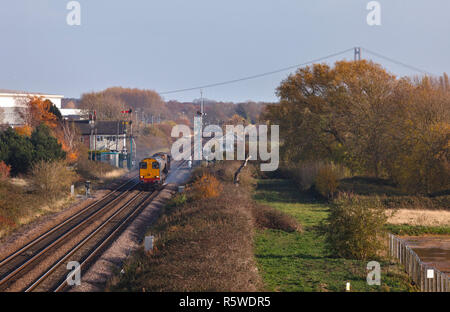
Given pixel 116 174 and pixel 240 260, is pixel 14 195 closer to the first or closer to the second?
pixel 240 260

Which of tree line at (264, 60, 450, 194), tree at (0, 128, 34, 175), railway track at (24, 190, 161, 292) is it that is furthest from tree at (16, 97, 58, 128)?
railway track at (24, 190, 161, 292)

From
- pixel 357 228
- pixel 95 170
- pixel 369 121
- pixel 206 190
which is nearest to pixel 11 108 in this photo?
pixel 95 170

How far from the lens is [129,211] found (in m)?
29.2

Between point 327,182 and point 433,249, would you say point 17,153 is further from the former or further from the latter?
point 433,249

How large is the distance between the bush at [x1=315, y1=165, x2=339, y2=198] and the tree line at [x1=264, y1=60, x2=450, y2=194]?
4.69 meters

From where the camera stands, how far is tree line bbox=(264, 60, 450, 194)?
3319 centimetres

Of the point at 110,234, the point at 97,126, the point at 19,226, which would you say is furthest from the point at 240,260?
the point at 97,126

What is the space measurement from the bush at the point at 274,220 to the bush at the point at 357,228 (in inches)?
245

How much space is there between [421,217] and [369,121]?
13.2 metres

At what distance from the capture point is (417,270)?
14.2 m

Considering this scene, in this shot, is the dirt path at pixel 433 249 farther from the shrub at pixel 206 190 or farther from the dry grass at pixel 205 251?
the shrub at pixel 206 190

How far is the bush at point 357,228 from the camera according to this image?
1647 centimetres
